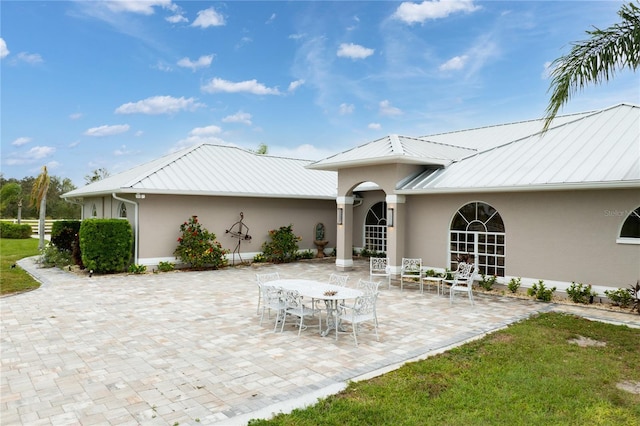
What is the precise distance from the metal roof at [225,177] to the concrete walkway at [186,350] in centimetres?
482

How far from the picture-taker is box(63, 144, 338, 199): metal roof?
15094 millimetres

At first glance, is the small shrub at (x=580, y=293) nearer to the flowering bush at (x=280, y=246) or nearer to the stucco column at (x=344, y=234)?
the stucco column at (x=344, y=234)

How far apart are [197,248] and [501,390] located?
12.0 m

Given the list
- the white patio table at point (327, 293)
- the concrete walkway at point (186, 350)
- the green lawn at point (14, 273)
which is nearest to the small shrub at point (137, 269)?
the concrete walkway at point (186, 350)

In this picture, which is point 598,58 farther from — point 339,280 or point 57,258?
point 57,258

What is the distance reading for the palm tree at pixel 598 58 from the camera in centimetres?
770

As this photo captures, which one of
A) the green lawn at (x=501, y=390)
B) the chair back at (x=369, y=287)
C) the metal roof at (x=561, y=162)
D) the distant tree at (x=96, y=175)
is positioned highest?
the distant tree at (x=96, y=175)

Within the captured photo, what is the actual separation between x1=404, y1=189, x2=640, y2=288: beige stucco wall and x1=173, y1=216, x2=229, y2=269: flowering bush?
8.58 metres

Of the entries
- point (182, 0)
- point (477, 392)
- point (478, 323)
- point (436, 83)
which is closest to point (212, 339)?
point (477, 392)

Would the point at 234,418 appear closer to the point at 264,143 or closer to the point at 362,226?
the point at 362,226

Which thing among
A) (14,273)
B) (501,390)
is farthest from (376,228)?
(14,273)

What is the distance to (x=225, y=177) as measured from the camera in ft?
56.0

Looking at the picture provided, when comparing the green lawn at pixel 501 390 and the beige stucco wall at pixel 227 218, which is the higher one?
the beige stucco wall at pixel 227 218

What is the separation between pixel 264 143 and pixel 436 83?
109 feet
